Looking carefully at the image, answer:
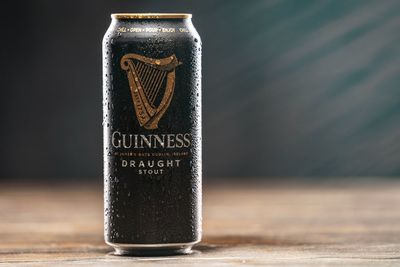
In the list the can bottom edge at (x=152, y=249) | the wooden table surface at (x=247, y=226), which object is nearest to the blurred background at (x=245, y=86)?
the wooden table surface at (x=247, y=226)

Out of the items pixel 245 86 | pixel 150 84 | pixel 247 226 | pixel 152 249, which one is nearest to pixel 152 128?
pixel 150 84

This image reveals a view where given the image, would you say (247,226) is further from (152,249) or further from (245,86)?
(245,86)

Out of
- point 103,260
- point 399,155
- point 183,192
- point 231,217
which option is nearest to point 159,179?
point 183,192

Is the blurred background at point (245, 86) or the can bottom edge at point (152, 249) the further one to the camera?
the blurred background at point (245, 86)

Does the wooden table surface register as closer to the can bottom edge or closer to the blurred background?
the can bottom edge

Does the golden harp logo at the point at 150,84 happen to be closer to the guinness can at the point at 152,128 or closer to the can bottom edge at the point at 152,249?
the guinness can at the point at 152,128

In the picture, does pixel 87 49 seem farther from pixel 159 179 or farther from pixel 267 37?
pixel 159 179

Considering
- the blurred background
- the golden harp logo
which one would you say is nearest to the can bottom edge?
the golden harp logo
